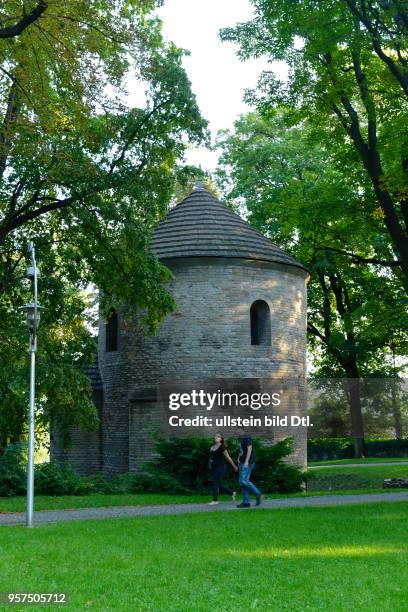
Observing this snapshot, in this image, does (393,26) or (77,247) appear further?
(77,247)

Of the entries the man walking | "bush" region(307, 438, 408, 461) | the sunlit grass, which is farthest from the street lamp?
"bush" region(307, 438, 408, 461)

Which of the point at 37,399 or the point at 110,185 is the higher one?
the point at 110,185

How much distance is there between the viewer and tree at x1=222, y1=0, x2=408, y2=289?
17.5 metres

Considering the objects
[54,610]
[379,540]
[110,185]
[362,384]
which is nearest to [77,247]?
[110,185]

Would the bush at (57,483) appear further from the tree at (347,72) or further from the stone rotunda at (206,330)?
the tree at (347,72)

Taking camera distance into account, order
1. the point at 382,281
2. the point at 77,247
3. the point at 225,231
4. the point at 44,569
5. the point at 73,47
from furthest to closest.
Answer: the point at 382,281, the point at 225,231, the point at 77,247, the point at 73,47, the point at 44,569

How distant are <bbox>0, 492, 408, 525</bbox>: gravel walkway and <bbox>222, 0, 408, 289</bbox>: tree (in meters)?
5.77

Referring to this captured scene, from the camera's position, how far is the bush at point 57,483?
21.2 meters

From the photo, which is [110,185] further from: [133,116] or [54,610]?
[54,610]

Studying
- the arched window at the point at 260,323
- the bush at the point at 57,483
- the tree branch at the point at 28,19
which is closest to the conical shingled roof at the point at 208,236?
the arched window at the point at 260,323

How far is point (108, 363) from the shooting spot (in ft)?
86.0

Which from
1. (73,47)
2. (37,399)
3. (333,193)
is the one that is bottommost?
(37,399)

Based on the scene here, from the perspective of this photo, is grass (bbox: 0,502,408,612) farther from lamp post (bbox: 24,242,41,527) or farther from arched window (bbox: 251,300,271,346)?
arched window (bbox: 251,300,271,346)

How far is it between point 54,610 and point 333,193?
17.6 m
